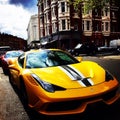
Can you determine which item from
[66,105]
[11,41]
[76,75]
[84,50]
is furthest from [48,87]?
[11,41]

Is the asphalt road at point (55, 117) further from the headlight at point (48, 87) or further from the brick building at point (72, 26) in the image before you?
the brick building at point (72, 26)

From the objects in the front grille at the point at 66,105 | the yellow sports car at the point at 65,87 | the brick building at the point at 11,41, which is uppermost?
the yellow sports car at the point at 65,87

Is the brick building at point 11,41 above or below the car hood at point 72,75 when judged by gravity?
Answer: below

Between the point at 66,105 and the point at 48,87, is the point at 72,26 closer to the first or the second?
the point at 48,87

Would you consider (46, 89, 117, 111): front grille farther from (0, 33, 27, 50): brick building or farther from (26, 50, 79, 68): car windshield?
(0, 33, 27, 50): brick building

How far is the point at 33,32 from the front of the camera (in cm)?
7769

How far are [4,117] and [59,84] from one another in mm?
1423

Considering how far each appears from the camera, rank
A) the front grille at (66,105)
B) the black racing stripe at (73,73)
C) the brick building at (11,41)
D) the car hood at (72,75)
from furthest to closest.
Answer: the brick building at (11,41)
the black racing stripe at (73,73)
the car hood at (72,75)
the front grille at (66,105)

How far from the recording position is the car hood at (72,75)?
5762 mm

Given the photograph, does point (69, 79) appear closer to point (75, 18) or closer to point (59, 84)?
point (59, 84)

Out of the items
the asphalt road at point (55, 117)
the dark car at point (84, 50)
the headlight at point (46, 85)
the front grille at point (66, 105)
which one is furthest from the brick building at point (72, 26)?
the front grille at point (66, 105)

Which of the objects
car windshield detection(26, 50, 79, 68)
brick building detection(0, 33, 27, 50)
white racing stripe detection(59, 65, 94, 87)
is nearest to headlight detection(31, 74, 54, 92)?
white racing stripe detection(59, 65, 94, 87)

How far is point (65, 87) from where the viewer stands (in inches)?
221

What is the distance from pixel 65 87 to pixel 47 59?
1785 millimetres
